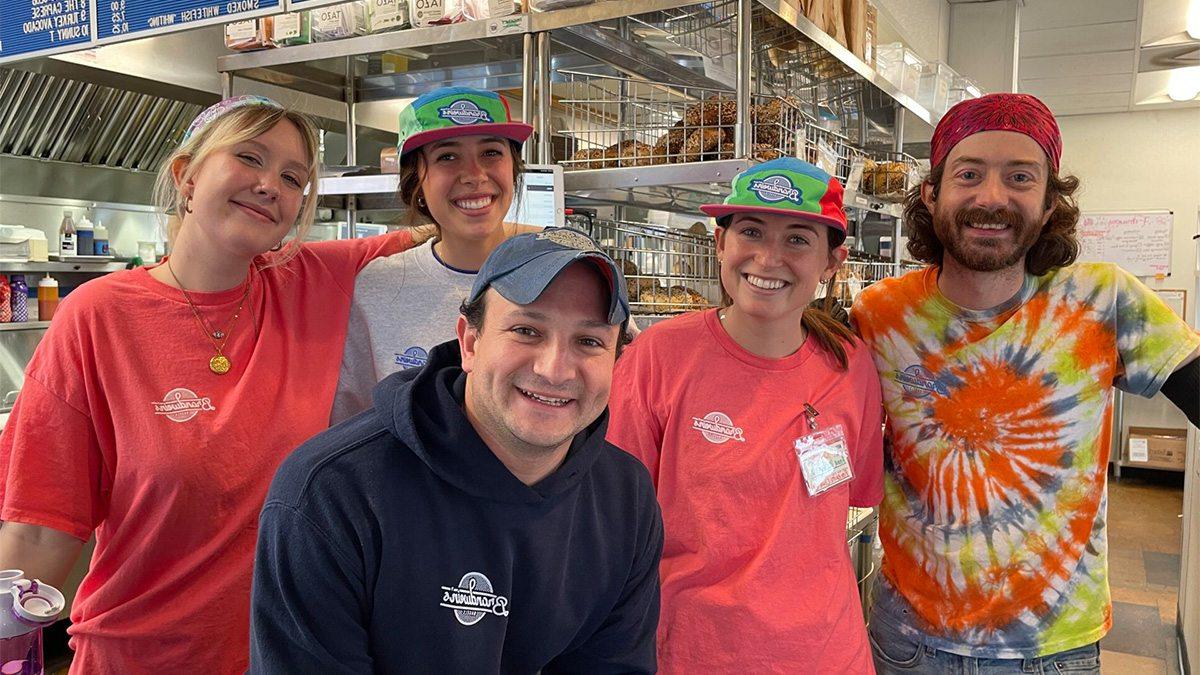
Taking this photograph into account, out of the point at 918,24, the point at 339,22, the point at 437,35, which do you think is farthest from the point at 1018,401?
the point at 918,24

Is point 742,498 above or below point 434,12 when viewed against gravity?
below

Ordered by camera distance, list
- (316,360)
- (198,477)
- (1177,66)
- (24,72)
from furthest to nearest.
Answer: (1177,66), (24,72), (316,360), (198,477)

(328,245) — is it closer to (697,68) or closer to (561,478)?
(561,478)

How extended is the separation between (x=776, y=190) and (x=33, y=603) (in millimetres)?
1502

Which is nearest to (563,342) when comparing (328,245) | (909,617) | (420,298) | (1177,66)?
(420,298)

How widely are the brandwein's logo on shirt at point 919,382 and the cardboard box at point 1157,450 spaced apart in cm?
754

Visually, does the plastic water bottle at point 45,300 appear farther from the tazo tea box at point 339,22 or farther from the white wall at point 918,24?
the white wall at point 918,24

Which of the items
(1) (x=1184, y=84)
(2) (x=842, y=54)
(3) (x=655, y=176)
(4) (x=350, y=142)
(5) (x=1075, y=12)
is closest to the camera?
(3) (x=655, y=176)

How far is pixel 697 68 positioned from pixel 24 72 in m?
3.31

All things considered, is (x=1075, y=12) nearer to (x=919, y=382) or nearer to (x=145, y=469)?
(x=919, y=382)

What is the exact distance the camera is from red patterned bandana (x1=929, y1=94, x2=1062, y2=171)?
1.92 metres

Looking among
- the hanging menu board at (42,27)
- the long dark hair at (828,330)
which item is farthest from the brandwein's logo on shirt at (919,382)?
the hanging menu board at (42,27)

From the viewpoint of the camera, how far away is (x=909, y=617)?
6.56 feet

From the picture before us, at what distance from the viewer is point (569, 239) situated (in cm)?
143
